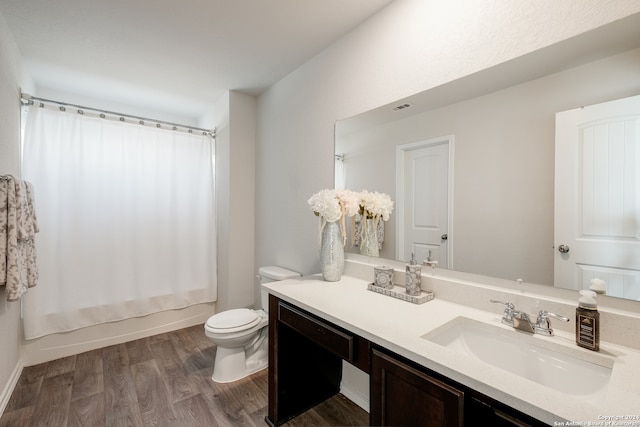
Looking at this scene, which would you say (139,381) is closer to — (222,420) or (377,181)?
(222,420)

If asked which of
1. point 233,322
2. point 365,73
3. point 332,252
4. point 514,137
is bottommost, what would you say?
point 233,322

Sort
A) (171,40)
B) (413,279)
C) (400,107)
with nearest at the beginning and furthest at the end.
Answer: (413,279) → (400,107) → (171,40)

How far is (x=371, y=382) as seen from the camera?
1.04m

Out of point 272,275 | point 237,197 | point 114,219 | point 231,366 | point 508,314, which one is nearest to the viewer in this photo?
point 508,314

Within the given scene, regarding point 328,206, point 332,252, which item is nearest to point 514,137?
point 328,206

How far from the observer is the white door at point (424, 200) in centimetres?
140

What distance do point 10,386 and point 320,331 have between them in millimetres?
2299

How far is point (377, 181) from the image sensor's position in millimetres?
1703

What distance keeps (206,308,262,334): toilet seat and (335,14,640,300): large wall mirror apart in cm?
124

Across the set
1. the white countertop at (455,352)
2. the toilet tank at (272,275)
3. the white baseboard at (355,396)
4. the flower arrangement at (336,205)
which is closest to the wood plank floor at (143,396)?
the white baseboard at (355,396)

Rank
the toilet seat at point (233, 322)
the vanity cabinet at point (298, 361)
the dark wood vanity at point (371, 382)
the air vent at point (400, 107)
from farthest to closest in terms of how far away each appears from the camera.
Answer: the toilet seat at point (233, 322)
the air vent at point (400, 107)
the vanity cabinet at point (298, 361)
the dark wood vanity at point (371, 382)

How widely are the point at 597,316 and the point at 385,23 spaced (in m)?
1.68

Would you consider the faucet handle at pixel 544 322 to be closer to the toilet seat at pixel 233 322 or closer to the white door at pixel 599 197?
the white door at pixel 599 197

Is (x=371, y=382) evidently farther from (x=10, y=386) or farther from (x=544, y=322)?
(x=10, y=386)
